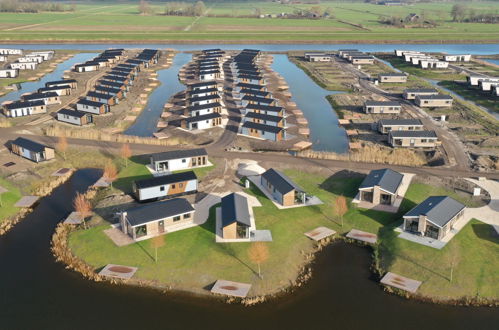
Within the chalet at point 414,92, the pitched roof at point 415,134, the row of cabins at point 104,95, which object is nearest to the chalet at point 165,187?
the row of cabins at point 104,95

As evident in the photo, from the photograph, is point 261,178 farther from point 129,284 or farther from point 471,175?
point 471,175

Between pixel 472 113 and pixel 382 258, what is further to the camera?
pixel 472 113

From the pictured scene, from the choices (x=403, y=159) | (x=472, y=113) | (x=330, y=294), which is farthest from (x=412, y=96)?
(x=330, y=294)

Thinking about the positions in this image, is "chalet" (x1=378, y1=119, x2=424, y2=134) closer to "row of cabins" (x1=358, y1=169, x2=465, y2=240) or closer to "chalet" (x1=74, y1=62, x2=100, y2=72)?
"row of cabins" (x1=358, y1=169, x2=465, y2=240)

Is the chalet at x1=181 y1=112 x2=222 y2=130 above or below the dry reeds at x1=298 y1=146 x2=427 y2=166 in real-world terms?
above

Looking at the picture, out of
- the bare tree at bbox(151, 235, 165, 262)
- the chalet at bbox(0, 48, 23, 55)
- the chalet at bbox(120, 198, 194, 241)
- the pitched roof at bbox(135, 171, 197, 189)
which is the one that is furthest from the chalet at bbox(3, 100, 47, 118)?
the chalet at bbox(0, 48, 23, 55)
